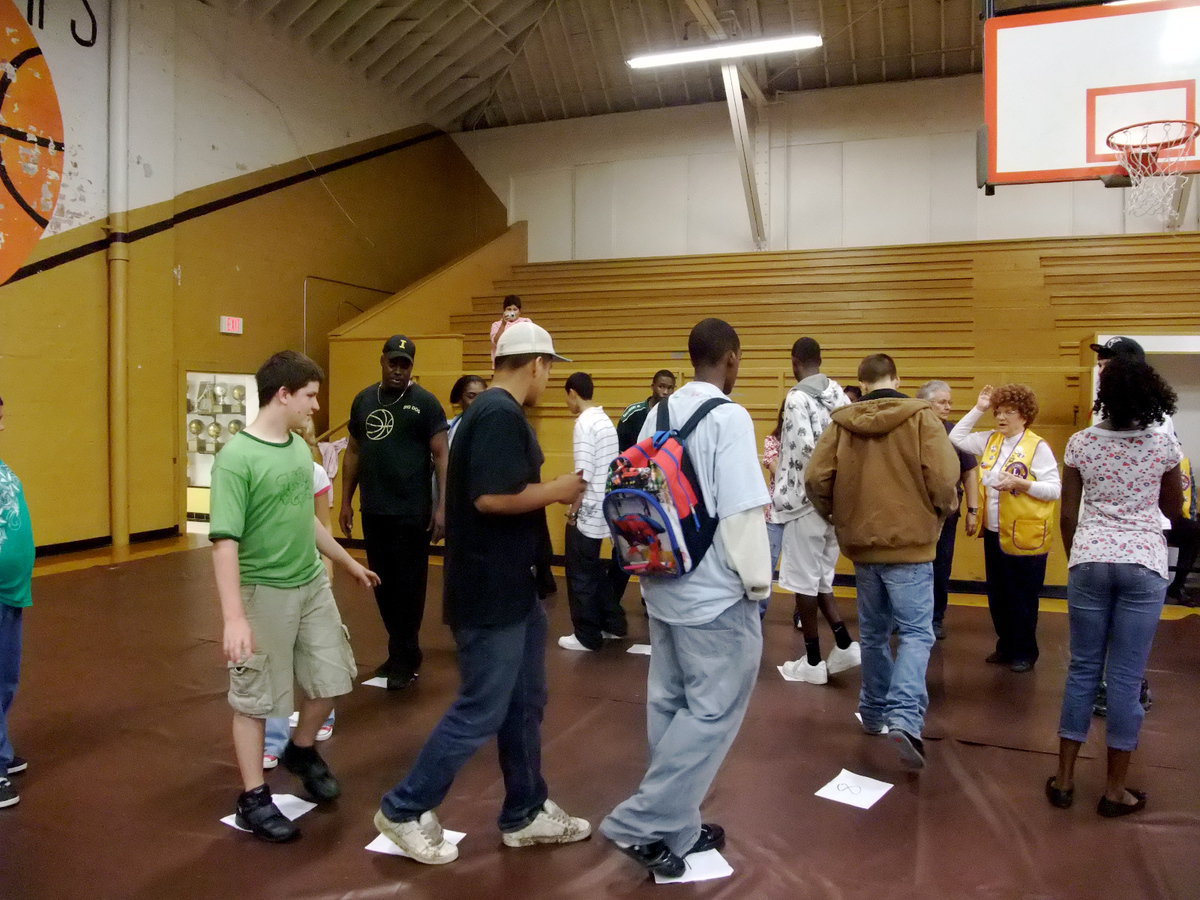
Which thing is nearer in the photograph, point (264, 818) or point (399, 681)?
point (264, 818)

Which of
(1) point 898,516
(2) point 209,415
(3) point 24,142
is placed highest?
(3) point 24,142

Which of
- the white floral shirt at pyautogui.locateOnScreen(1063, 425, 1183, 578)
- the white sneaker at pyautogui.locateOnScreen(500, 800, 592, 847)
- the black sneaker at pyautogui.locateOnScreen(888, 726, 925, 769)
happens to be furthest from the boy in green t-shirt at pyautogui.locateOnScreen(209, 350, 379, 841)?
the white floral shirt at pyautogui.locateOnScreen(1063, 425, 1183, 578)

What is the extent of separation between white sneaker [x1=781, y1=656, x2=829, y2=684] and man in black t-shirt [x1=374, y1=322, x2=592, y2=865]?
227cm

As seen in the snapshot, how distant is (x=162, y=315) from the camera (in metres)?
9.20

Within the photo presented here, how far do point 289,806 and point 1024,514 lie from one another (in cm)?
378

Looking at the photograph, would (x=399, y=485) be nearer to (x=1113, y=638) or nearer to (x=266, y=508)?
(x=266, y=508)

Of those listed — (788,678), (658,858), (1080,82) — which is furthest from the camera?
(1080,82)

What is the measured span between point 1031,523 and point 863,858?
8.34 feet

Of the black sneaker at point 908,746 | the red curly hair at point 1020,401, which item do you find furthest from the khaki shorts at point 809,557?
the red curly hair at point 1020,401

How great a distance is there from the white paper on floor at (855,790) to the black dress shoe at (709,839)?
0.56 m

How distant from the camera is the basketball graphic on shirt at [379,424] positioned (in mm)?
4172

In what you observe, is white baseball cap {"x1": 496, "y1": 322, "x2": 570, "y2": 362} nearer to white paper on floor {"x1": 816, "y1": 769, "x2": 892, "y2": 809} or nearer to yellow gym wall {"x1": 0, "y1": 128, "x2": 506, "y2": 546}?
white paper on floor {"x1": 816, "y1": 769, "x2": 892, "y2": 809}

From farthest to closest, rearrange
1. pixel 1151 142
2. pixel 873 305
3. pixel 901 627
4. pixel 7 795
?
pixel 873 305, pixel 1151 142, pixel 901 627, pixel 7 795

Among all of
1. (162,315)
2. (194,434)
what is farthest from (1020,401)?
(194,434)
